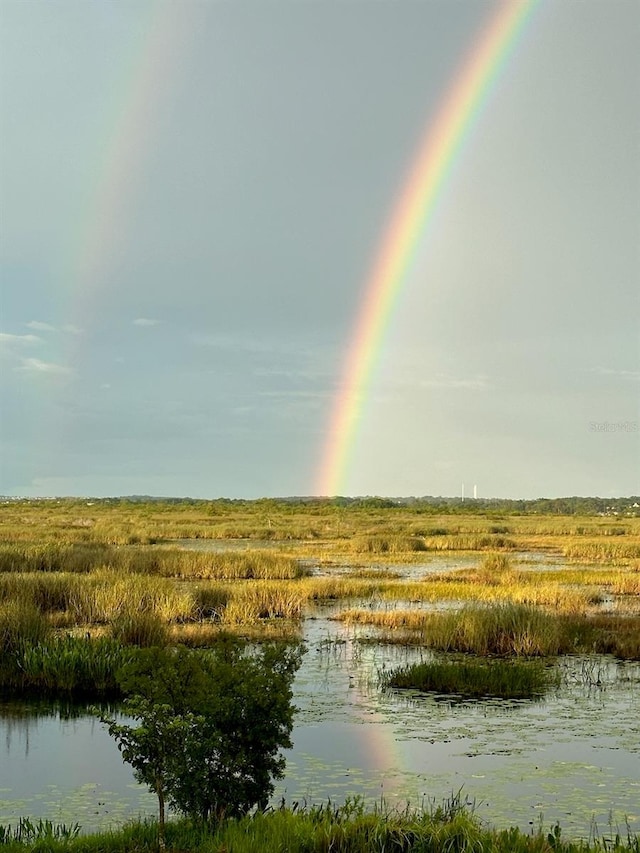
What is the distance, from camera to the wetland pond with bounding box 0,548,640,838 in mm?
9320

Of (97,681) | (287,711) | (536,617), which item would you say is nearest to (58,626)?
(97,681)

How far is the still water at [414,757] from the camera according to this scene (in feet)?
30.7

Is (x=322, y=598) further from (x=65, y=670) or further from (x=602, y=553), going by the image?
(x=602, y=553)

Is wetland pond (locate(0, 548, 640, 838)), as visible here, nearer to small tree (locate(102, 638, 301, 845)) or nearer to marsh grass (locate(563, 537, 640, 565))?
small tree (locate(102, 638, 301, 845))

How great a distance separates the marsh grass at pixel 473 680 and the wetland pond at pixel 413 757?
13.8 inches

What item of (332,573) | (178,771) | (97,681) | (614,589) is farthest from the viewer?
(332,573)

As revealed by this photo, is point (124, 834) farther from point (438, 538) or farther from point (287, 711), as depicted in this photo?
point (438, 538)

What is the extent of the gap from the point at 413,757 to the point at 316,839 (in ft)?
13.6

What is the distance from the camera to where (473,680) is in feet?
48.8

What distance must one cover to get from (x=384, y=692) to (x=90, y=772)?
5.10 m

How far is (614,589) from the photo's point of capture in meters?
29.0

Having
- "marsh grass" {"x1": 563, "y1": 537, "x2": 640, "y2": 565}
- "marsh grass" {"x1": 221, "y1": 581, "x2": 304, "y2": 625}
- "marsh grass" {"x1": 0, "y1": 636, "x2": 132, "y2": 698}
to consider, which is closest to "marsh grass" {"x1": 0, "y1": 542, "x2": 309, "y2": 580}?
"marsh grass" {"x1": 221, "y1": 581, "x2": 304, "y2": 625}

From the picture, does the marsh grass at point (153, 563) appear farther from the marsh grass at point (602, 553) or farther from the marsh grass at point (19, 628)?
the marsh grass at point (602, 553)

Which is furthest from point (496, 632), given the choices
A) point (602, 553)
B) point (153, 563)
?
point (602, 553)
